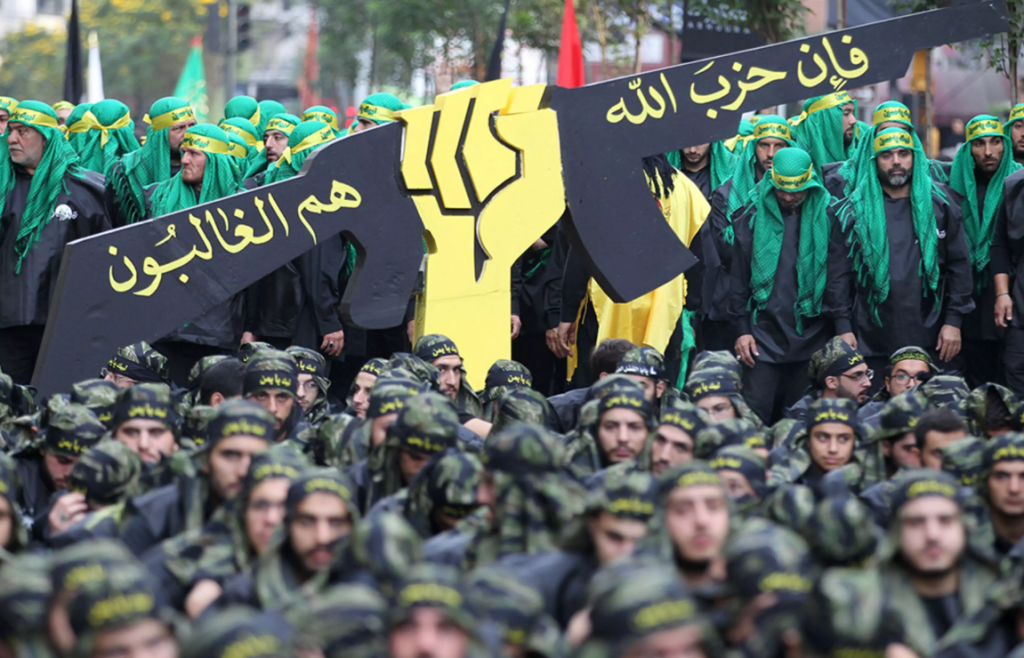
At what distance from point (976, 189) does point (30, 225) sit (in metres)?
5.74

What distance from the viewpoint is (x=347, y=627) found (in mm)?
4551

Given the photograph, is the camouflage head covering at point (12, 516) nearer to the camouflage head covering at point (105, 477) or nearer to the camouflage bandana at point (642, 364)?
the camouflage head covering at point (105, 477)

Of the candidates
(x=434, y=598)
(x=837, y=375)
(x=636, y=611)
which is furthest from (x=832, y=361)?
(x=434, y=598)

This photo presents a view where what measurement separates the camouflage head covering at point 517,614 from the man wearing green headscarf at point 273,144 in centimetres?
686

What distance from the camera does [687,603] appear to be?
4.32 metres

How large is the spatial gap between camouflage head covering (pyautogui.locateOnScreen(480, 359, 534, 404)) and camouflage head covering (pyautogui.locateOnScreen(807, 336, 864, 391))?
1627 millimetres

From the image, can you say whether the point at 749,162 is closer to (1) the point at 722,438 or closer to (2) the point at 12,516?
(1) the point at 722,438

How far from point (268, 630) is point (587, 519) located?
5.62 ft

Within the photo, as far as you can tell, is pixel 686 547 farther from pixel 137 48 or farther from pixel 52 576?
pixel 137 48

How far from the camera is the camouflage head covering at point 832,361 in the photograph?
9.42 metres

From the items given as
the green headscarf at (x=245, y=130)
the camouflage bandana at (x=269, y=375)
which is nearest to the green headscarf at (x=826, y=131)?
the green headscarf at (x=245, y=130)

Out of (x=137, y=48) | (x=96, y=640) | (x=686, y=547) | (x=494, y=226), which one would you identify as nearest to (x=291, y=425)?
(x=494, y=226)

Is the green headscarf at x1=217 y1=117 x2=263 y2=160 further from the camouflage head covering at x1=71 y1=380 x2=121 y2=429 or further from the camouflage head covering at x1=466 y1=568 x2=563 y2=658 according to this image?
the camouflage head covering at x1=466 y1=568 x2=563 y2=658

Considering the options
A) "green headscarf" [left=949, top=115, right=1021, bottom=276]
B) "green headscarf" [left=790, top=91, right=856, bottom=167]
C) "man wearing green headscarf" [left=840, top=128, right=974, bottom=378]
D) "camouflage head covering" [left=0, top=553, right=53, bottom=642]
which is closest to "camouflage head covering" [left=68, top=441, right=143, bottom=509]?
"camouflage head covering" [left=0, top=553, right=53, bottom=642]
